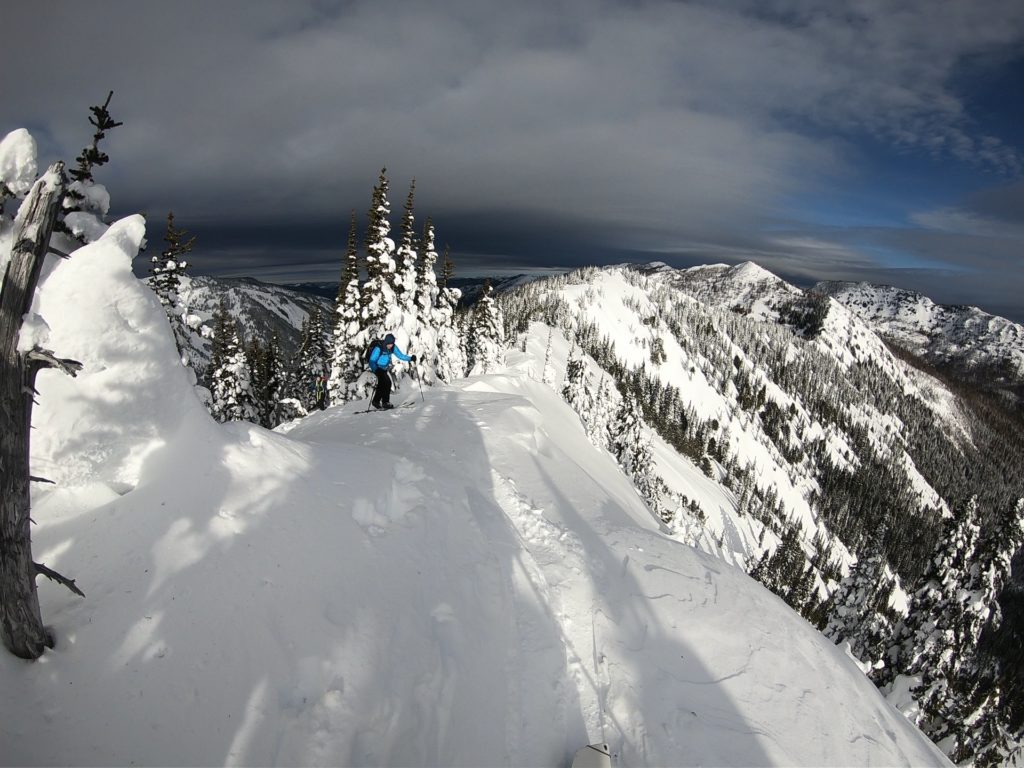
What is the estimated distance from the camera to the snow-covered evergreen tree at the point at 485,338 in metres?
38.7

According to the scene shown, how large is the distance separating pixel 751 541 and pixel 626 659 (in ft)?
310

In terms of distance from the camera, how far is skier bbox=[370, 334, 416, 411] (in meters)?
12.4

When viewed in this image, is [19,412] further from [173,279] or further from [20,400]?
[173,279]

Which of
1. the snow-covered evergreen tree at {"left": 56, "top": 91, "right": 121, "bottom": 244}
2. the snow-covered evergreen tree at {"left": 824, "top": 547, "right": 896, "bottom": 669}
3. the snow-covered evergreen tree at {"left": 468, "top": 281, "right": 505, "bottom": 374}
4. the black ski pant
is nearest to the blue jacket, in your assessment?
the black ski pant

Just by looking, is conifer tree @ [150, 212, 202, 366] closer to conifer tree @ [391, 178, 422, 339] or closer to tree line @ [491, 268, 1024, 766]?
conifer tree @ [391, 178, 422, 339]

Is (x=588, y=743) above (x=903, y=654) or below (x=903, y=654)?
above

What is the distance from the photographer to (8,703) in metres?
3.43

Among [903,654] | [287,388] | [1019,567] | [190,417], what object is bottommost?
[1019,567]

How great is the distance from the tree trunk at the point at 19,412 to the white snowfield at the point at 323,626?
0.45 meters

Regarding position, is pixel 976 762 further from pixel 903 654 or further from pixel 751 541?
pixel 751 541

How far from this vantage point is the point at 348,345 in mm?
22031

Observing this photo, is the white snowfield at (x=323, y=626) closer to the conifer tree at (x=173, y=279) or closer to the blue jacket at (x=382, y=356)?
the blue jacket at (x=382, y=356)

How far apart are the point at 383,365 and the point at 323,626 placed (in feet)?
28.1

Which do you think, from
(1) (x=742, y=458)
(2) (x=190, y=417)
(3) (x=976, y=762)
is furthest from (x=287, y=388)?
(1) (x=742, y=458)
